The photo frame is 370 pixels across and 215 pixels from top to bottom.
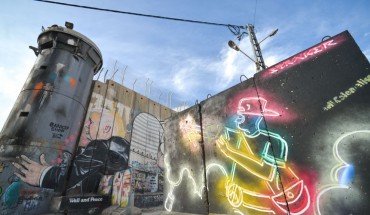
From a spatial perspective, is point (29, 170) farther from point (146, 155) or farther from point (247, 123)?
point (247, 123)

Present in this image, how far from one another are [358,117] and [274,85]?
5.56 ft

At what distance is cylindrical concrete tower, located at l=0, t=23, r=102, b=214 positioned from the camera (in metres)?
10.5

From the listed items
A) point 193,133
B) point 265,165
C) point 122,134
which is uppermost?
point 122,134

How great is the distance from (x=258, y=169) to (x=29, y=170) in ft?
42.0

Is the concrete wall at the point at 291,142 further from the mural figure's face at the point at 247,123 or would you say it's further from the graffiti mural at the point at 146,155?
the graffiti mural at the point at 146,155

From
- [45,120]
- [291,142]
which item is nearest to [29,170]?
[45,120]

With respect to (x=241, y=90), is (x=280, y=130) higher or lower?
lower

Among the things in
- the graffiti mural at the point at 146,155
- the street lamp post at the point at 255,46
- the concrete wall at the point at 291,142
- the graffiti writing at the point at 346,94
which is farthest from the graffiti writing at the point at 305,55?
the graffiti mural at the point at 146,155

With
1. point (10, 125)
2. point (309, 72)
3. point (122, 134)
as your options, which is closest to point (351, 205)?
point (309, 72)

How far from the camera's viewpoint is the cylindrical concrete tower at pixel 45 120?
10547mm

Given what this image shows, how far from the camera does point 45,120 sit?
11914 mm

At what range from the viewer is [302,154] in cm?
363

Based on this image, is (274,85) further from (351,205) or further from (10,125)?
(10,125)

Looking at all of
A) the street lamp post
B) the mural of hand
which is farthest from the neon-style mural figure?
the mural of hand
